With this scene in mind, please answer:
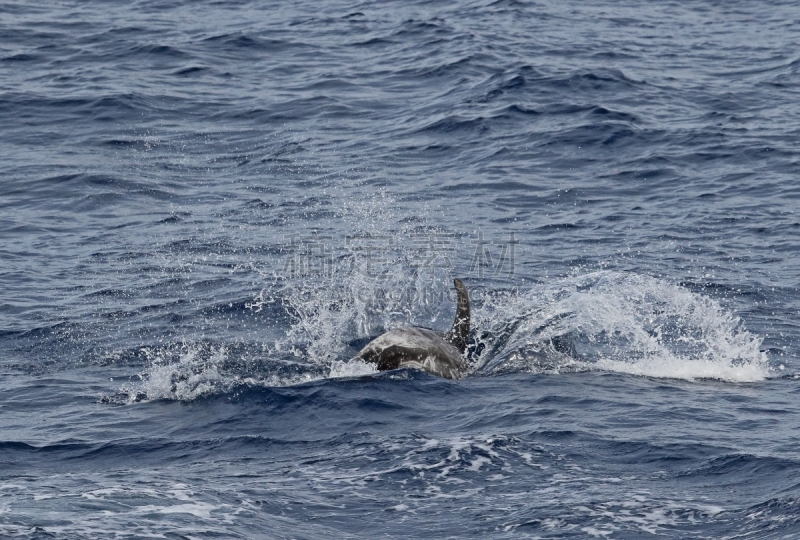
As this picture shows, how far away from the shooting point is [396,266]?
18203 millimetres

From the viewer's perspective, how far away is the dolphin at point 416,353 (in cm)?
1314

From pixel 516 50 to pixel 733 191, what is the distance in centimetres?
939

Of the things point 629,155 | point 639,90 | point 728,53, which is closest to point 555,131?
point 629,155

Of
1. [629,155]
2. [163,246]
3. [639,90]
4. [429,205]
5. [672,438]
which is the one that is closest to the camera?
[672,438]

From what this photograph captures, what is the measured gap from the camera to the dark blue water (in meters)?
10.2

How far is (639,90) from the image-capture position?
26156 millimetres

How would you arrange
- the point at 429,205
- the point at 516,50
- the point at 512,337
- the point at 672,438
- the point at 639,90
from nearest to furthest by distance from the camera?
1. the point at 672,438
2. the point at 512,337
3. the point at 429,205
4. the point at 639,90
5. the point at 516,50

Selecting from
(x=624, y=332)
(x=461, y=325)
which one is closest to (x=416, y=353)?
(x=461, y=325)

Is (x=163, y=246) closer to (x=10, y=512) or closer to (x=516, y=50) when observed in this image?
(x=10, y=512)

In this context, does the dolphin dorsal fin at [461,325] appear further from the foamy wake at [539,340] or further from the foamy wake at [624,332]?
the foamy wake at [624,332]

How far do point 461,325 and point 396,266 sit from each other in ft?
14.1

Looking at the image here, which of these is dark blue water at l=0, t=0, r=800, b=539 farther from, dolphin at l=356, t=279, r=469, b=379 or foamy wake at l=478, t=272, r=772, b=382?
dolphin at l=356, t=279, r=469, b=379

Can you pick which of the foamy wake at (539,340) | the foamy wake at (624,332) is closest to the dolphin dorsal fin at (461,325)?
the foamy wake at (539,340)

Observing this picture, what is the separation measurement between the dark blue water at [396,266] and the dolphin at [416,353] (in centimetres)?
23
